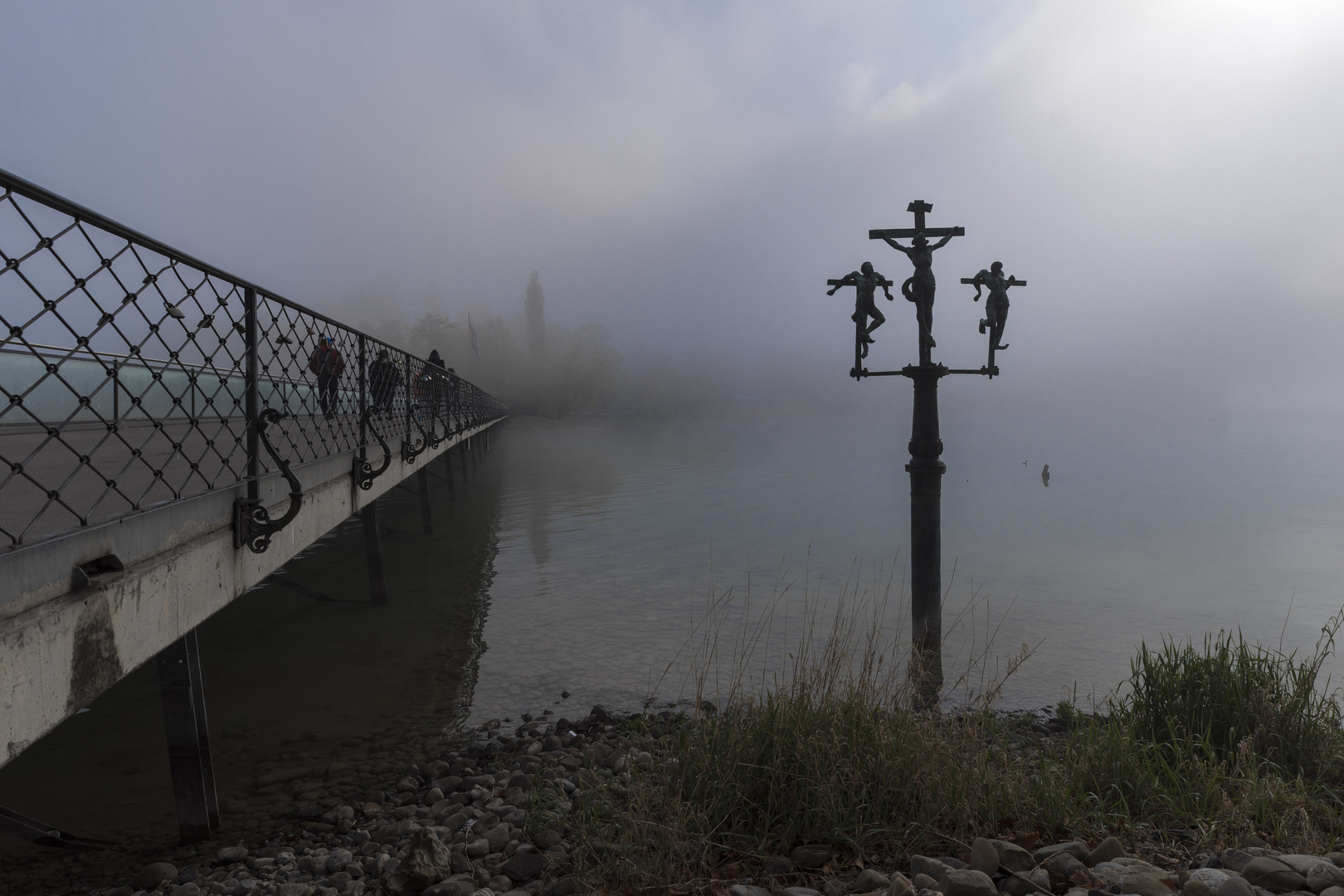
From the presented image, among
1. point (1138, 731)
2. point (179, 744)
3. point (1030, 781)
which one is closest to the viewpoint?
point (1030, 781)

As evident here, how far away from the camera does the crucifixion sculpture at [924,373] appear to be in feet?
23.3

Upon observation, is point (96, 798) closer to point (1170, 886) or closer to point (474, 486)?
point (1170, 886)

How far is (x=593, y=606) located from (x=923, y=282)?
7119 mm

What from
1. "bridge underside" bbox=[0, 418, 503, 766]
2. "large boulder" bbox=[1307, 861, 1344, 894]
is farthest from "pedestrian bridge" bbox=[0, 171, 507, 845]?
"large boulder" bbox=[1307, 861, 1344, 894]

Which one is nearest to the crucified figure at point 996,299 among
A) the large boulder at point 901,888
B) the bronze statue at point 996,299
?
the bronze statue at point 996,299

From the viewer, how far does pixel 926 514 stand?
7176 mm

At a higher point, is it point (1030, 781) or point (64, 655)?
point (64, 655)

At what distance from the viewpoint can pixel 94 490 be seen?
501 centimetres

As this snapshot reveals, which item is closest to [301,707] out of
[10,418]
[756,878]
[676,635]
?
[676,635]

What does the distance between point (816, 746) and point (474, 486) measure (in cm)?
2808

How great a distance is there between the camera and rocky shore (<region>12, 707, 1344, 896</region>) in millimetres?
2871

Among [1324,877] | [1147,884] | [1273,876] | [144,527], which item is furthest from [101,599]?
[1324,877]

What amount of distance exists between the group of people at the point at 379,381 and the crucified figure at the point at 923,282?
5677 millimetres

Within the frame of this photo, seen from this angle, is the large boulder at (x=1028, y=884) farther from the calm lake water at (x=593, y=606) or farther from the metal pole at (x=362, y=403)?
the metal pole at (x=362, y=403)
